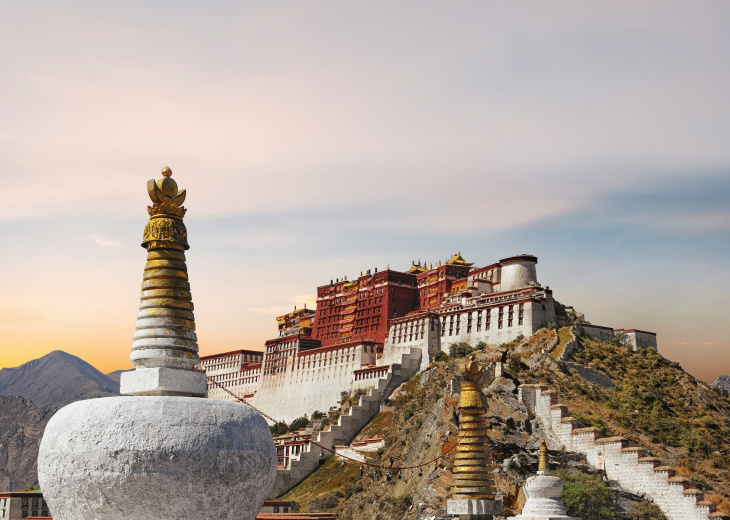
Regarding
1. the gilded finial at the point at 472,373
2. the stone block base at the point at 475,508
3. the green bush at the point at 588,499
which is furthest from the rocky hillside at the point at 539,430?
the gilded finial at the point at 472,373

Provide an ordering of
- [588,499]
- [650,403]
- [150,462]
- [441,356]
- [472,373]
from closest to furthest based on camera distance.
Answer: [150,462] → [472,373] → [588,499] → [650,403] → [441,356]

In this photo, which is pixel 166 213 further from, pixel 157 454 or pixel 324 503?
pixel 324 503

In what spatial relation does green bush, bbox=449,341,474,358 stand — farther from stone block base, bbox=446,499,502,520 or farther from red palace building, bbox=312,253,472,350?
stone block base, bbox=446,499,502,520

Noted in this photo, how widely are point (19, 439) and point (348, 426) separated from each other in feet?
412

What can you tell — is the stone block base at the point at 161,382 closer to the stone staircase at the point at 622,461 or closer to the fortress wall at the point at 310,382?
the stone staircase at the point at 622,461

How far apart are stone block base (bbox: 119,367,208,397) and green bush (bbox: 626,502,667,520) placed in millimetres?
42388

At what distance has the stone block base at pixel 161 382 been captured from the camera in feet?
48.1

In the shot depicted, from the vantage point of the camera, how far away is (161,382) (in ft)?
48.1

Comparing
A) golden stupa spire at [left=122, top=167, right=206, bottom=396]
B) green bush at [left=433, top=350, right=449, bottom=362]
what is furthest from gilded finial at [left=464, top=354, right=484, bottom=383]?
green bush at [left=433, top=350, right=449, bottom=362]

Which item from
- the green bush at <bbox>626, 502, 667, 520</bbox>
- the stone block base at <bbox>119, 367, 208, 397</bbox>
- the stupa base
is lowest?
the green bush at <bbox>626, 502, 667, 520</bbox>

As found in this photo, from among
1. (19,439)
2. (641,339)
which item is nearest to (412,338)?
(641,339)

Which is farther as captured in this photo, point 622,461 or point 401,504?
point 401,504

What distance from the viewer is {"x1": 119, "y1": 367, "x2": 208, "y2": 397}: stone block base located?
14.7m

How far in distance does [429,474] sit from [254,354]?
58.9m
